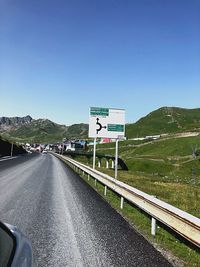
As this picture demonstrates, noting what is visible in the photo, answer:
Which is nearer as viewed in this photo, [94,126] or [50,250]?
[50,250]

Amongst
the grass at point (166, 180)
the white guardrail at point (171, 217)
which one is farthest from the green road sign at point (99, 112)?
the white guardrail at point (171, 217)

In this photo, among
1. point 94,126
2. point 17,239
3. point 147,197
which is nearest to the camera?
point 17,239

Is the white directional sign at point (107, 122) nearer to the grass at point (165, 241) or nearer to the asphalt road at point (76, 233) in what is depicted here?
the asphalt road at point (76, 233)

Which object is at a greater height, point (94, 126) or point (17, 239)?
point (94, 126)

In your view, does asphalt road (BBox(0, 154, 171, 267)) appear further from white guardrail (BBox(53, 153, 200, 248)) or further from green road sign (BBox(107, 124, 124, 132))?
green road sign (BBox(107, 124, 124, 132))

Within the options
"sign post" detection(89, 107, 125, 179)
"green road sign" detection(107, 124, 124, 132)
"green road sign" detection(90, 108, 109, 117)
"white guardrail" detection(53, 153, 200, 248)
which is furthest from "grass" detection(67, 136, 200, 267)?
"green road sign" detection(90, 108, 109, 117)

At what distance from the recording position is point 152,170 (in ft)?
374

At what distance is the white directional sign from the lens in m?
26.9

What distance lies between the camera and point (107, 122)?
2831 cm

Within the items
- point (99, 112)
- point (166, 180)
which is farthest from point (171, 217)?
point (166, 180)

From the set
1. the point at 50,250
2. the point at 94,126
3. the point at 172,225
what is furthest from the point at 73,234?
the point at 94,126

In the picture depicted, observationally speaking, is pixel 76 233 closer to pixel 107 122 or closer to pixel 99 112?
pixel 107 122

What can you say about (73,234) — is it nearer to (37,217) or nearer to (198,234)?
(37,217)

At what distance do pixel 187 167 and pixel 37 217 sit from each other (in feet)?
347
